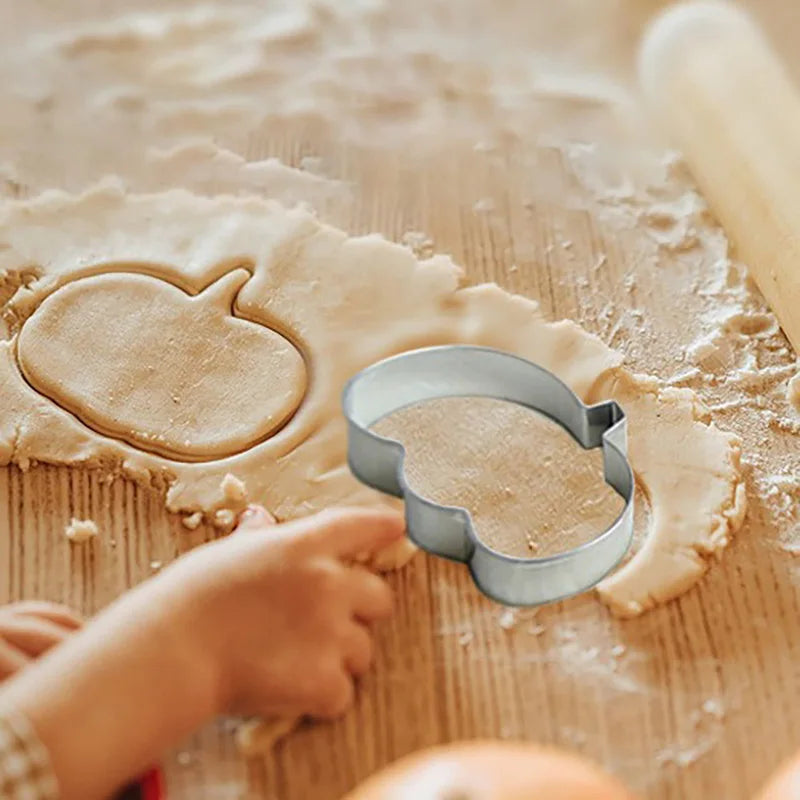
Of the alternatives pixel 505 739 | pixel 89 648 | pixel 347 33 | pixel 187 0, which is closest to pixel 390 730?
pixel 505 739

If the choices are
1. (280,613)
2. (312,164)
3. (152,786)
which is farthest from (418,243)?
(152,786)

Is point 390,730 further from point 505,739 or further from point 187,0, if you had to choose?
point 187,0

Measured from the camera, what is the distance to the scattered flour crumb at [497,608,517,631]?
982mm

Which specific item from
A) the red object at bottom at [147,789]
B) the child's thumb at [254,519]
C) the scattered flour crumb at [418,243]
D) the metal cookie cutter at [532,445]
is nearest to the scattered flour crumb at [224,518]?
the child's thumb at [254,519]

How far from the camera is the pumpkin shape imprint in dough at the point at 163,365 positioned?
109 centimetres

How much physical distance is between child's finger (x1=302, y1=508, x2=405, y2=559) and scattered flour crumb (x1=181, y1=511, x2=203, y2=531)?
0.11 metres

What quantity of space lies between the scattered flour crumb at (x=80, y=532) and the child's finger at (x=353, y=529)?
189mm

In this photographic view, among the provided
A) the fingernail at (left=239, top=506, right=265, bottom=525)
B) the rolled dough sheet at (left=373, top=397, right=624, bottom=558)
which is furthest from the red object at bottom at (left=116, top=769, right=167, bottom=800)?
the rolled dough sheet at (left=373, top=397, right=624, bottom=558)

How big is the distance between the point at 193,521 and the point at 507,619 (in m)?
0.27

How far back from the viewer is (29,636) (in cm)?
91

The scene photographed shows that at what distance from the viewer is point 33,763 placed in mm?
790

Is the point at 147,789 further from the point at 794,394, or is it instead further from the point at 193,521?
the point at 794,394

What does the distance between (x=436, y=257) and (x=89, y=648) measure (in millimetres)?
554

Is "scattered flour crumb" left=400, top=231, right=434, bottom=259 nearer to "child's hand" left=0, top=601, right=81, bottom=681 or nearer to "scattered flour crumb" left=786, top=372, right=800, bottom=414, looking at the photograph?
"scattered flour crumb" left=786, top=372, right=800, bottom=414
